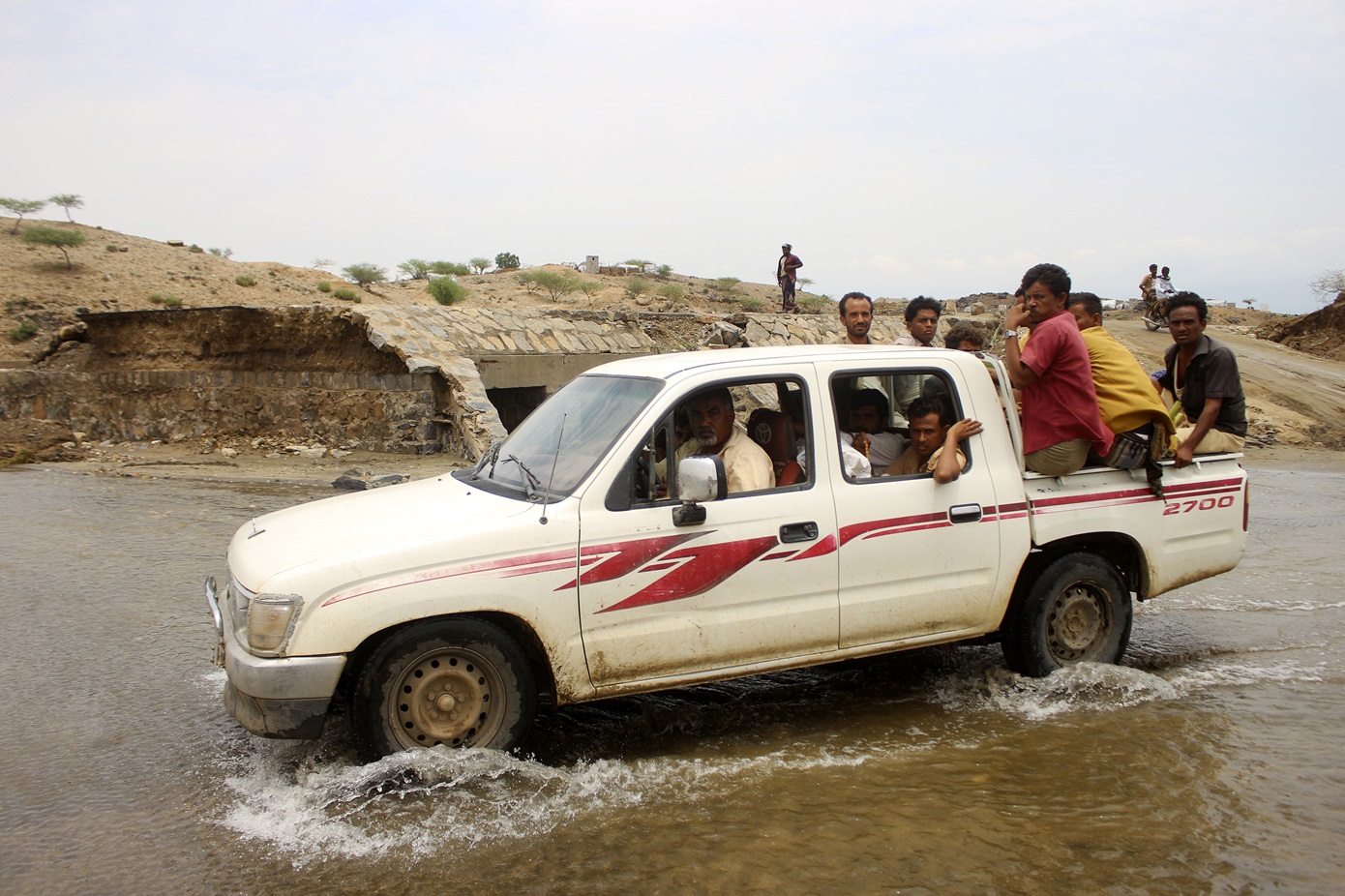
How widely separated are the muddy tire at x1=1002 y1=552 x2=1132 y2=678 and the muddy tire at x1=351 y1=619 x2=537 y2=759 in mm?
2643

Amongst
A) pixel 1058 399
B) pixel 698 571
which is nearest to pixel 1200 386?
pixel 1058 399

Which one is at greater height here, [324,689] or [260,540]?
[260,540]

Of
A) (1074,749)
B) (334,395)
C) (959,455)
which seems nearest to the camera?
(1074,749)

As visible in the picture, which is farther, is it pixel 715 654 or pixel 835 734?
pixel 835 734

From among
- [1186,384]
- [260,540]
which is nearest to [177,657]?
[260,540]

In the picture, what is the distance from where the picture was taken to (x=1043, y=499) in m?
5.09

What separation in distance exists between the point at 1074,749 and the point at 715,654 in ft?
5.65

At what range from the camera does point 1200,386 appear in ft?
20.1

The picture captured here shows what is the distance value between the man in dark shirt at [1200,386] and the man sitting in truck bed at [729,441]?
251 centimetres

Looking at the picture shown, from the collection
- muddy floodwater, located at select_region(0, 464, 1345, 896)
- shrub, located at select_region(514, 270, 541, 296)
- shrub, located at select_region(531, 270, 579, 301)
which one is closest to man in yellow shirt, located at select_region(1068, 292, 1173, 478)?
muddy floodwater, located at select_region(0, 464, 1345, 896)

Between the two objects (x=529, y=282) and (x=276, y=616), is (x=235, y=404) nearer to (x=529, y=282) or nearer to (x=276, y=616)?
(x=276, y=616)

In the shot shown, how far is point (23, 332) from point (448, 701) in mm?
25083

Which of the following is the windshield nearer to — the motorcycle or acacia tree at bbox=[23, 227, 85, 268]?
the motorcycle

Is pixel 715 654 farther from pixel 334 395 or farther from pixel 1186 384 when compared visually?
pixel 334 395
